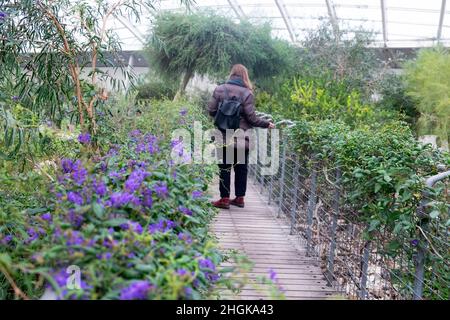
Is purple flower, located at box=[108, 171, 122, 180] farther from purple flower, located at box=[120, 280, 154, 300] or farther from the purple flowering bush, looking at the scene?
purple flower, located at box=[120, 280, 154, 300]

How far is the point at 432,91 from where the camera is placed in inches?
550

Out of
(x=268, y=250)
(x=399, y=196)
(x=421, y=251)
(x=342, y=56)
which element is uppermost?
(x=342, y=56)

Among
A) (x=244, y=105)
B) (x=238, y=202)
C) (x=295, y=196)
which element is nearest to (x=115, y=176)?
(x=295, y=196)

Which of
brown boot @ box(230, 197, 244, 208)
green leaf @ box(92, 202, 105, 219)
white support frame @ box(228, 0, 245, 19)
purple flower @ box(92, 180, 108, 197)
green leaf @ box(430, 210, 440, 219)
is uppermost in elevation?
white support frame @ box(228, 0, 245, 19)

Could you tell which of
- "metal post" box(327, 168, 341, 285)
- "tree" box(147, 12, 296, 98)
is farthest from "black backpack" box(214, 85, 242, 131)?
"tree" box(147, 12, 296, 98)

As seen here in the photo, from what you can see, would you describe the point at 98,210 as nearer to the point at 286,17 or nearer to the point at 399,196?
the point at 399,196

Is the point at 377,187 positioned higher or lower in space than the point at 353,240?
higher

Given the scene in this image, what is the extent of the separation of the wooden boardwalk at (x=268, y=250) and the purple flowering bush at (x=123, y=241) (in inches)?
39.8

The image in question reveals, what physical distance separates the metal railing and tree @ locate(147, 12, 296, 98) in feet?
21.0

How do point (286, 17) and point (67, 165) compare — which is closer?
point (67, 165)

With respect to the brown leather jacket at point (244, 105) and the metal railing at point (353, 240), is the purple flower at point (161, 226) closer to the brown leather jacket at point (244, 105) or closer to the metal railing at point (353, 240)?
the metal railing at point (353, 240)

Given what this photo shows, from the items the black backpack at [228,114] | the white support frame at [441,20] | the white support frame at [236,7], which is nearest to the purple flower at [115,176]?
the black backpack at [228,114]

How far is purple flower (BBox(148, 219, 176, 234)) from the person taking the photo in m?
1.77

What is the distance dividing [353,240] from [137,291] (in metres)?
2.47
